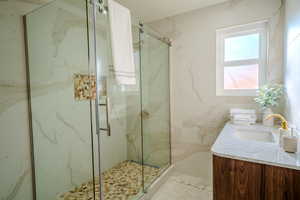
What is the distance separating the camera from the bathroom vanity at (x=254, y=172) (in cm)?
86

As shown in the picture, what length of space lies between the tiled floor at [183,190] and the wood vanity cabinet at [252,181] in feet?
2.83

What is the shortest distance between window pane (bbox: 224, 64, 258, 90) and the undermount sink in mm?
644

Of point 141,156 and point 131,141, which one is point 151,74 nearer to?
point 131,141

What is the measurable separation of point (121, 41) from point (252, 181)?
1467 millimetres

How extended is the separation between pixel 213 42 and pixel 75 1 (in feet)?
5.52

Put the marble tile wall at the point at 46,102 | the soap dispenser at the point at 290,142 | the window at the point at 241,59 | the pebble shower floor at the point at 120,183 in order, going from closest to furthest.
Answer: the soap dispenser at the point at 290,142, the marble tile wall at the point at 46,102, the pebble shower floor at the point at 120,183, the window at the point at 241,59

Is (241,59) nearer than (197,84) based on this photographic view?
Yes

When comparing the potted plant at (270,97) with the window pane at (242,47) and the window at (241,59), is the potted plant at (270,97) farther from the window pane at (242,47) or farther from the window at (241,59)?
the window pane at (242,47)

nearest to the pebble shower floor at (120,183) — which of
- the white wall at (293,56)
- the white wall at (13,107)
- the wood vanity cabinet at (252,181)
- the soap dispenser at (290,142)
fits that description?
the white wall at (13,107)

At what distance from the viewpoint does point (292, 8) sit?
135 centimetres

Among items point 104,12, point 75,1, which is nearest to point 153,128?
point 104,12

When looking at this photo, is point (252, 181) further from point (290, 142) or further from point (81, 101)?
point (81, 101)

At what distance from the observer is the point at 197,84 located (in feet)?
6.94

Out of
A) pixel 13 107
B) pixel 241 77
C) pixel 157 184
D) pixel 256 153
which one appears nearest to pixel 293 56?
pixel 241 77
